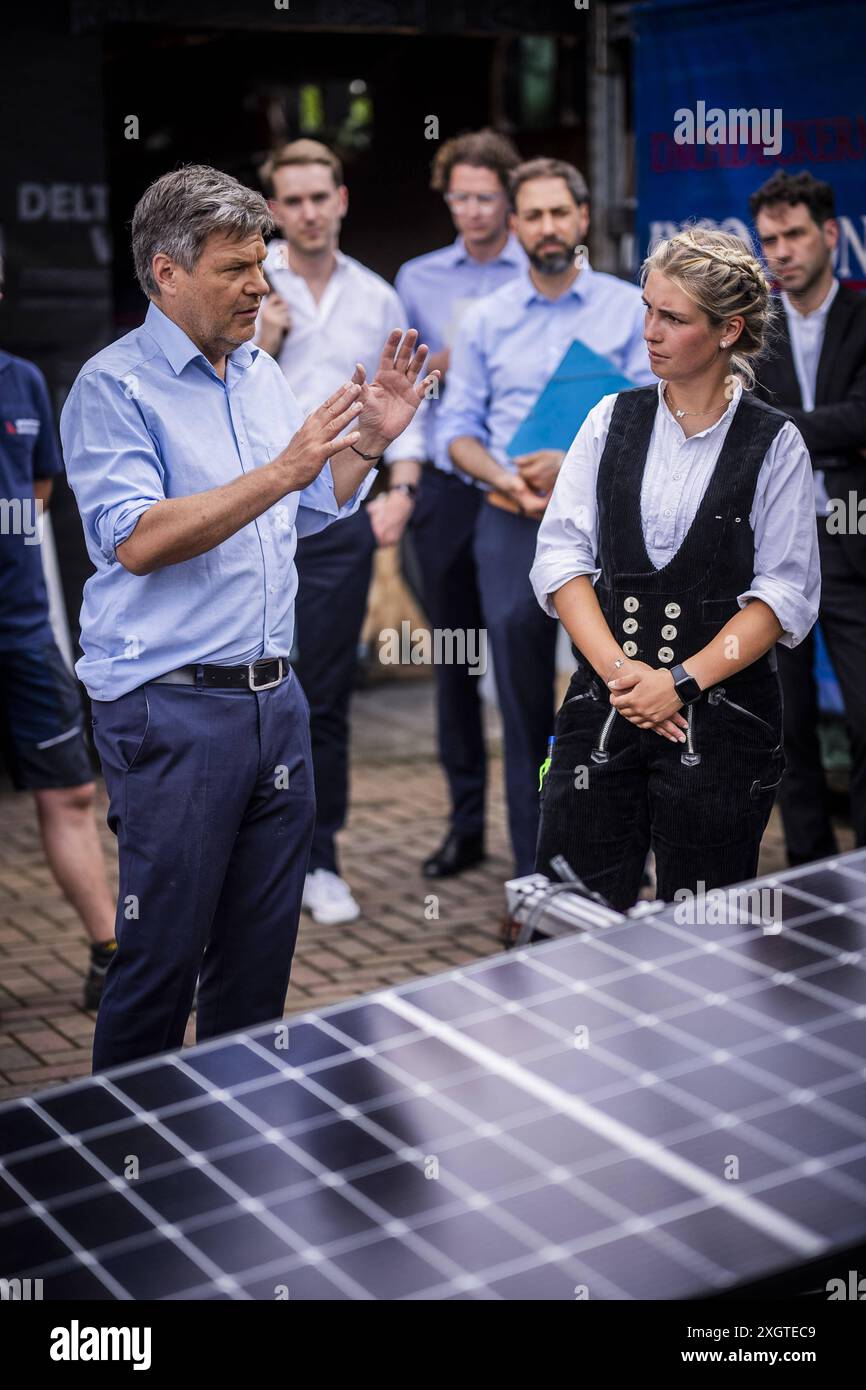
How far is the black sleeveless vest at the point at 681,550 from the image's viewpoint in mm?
3582

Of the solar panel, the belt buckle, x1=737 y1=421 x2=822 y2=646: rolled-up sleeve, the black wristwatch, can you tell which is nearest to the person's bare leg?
the belt buckle

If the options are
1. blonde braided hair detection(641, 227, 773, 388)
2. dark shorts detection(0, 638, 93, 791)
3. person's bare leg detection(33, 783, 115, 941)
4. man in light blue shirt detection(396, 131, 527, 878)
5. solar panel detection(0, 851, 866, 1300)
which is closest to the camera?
solar panel detection(0, 851, 866, 1300)

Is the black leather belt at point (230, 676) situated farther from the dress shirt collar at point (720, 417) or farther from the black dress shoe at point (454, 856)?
the black dress shoe at point (454, 856)

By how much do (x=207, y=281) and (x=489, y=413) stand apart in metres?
2.78

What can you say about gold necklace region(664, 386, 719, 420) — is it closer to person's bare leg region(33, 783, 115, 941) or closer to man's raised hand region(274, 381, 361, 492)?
man's raised hand region(274, 381, 361, 492)

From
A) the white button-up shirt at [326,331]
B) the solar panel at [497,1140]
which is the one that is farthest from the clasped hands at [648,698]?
the white button-up shirt at [326,331]

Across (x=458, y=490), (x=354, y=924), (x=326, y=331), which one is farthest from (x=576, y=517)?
(x=458, y=490)

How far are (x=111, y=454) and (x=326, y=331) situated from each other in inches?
119

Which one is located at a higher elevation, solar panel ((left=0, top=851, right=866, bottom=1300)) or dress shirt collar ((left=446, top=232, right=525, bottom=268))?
dress shirt collar ((left=446, top=232, right=525, bottom=268))

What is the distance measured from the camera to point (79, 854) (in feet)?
17.5

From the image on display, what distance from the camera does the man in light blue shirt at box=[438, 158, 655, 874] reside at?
18.7ft

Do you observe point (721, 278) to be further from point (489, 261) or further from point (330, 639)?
point (489, 261)

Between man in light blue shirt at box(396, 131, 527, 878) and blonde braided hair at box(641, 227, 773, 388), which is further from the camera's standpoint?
man in light blue shirt at box(396, 131, 527, 878)

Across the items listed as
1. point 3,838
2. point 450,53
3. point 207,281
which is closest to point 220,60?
point 450,53
